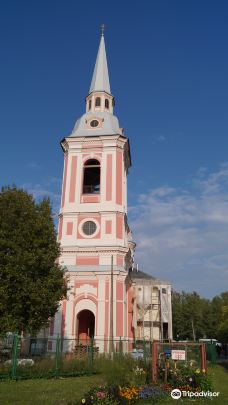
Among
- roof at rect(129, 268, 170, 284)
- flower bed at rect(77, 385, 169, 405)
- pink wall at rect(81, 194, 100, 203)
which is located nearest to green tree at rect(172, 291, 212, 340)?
roof at rect(129, 268, 170, 284)

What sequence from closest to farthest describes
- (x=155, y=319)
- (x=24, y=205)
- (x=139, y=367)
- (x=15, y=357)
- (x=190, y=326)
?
(x=139, y=367), (x=15, y=357), (x=24, y=205), (x=155, y=319), (x=190, y=326)

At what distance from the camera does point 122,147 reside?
34844 mm

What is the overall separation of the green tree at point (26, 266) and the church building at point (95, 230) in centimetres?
601

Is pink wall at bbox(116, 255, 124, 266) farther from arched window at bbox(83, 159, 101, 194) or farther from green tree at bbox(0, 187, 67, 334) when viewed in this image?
green tree at bbox(0, 187, 67, 334)

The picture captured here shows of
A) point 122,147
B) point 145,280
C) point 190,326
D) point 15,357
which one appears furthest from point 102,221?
point 190,326

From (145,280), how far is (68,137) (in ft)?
87.2

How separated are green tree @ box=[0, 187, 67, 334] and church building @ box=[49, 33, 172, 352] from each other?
6.01 meters

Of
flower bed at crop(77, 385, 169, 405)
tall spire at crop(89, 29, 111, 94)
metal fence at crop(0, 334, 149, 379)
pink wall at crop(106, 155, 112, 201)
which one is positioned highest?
tall spire at crop(89, 29, 111, 94)

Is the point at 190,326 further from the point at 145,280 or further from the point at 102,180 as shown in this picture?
the point at 102,180

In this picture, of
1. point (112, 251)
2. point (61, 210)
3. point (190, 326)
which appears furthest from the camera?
point (190, 326)

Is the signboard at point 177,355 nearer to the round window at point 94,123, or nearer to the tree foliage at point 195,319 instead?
the round window at point 94,123

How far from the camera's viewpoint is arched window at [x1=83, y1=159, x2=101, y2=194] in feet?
115

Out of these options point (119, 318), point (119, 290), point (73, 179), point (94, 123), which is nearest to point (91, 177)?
point (73, 179)

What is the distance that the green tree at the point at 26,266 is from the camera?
20453mm
